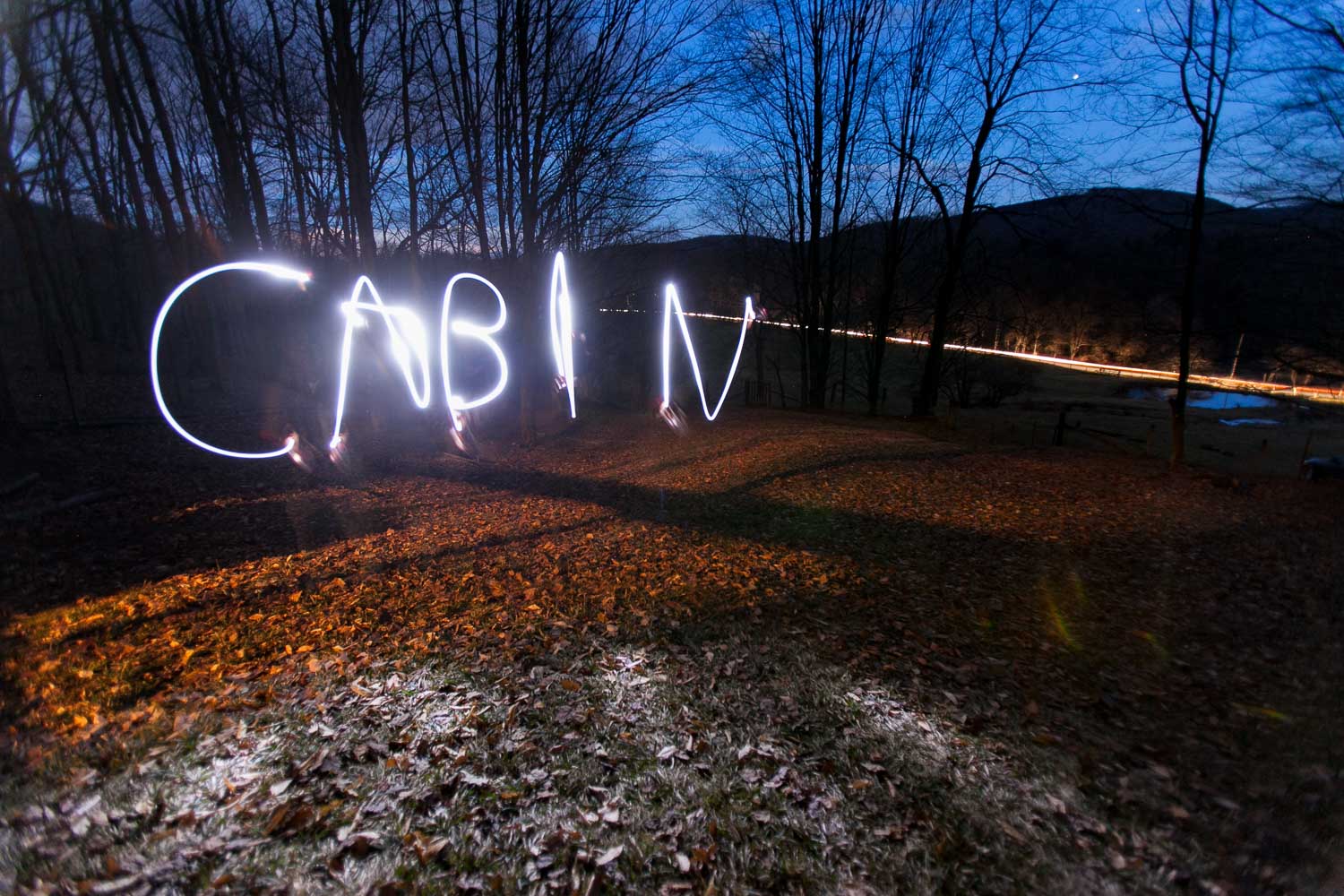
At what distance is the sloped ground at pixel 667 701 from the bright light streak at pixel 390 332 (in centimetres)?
157

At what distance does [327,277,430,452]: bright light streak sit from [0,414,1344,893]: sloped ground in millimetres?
1571

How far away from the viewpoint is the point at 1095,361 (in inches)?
2083

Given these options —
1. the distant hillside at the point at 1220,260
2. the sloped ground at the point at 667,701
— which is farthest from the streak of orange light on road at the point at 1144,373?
the sloped ground at the point at 667,701

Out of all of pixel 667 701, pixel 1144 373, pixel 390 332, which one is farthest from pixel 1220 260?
pixel 1144 373

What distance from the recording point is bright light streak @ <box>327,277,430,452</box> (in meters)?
6.61

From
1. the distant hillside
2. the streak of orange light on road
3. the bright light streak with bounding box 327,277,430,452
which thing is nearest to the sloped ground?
the bright light streak with bounding box 327,277,430,452

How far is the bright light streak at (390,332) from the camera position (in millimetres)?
6605

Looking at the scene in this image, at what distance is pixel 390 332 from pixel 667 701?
590 cm

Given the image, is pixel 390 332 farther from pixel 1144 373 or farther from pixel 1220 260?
pixel 1144 373

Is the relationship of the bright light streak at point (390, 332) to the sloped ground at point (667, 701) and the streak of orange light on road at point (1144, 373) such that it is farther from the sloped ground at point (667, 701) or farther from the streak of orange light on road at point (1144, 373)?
the streak of orange light on road at point (1144, 373)

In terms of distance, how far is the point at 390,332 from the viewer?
741 cm

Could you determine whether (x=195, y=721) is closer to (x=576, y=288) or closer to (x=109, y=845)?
(x=109, y=845)

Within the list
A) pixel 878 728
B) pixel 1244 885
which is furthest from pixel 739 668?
pixel 1244 885

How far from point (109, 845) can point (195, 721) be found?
88 centimetres
